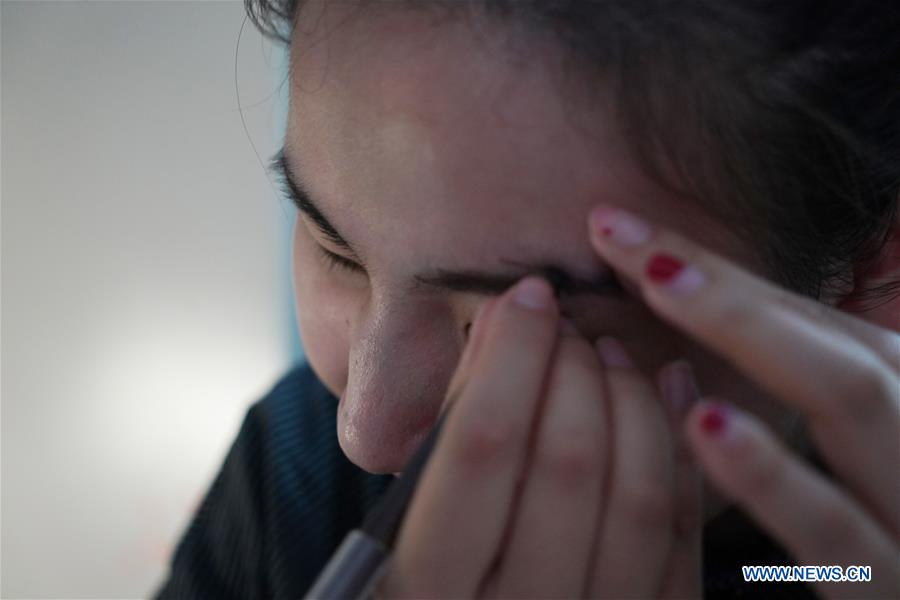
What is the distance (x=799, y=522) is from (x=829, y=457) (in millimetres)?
57

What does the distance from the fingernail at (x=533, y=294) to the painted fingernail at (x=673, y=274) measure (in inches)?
2.2

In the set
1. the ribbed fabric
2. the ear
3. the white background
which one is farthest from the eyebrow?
the white background

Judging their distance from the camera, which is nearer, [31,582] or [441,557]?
[441,557]

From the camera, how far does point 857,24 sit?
499 millimetres

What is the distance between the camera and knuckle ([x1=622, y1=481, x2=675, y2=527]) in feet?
1.47

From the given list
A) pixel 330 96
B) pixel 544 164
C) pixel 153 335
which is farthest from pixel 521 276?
pixel 153 335

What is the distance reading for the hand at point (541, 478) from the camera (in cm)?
44

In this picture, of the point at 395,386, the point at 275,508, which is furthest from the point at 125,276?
the point at 395,386

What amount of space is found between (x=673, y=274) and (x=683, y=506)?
143 millimetres

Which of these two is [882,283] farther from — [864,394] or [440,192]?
[440,192]

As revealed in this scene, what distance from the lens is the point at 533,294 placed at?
18.3 inches

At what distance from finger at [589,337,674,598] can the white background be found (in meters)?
1.03

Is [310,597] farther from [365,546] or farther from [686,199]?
[686,199]

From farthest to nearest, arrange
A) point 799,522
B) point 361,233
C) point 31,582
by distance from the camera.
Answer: point 31,582
point 361,233
point 799,522
